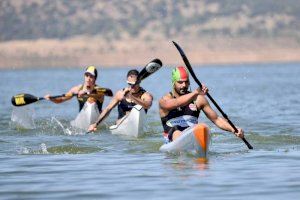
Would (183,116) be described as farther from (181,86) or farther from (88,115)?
(88,115)

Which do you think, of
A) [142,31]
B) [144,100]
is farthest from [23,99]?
[142,31]

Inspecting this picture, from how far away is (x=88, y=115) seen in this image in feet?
78.6

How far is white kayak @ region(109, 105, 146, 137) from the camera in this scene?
855 inches

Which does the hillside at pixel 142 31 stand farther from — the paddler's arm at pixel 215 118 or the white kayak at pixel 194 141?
the white kayak at pixel 194 141

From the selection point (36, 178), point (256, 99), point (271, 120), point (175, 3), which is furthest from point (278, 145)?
point (175, 3)

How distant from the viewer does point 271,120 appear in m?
27.3

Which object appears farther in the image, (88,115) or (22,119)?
(22,119)

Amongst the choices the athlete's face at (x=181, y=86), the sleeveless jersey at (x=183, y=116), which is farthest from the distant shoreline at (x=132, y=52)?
the athlete's face at (x=181, y=86)

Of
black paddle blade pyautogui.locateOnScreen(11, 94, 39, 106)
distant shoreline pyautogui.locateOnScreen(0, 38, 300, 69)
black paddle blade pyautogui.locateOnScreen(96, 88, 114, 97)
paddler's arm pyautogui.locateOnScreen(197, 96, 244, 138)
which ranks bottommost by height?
paddler's arm pyautogui.locateOnScreen(197, 96, 244, 138)

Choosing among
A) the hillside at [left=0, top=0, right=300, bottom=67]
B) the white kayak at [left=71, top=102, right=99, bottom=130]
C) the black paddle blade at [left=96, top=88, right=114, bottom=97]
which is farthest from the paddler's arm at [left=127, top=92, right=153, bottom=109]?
the hillside at [left=0, top=0, right=300, bottom=67]

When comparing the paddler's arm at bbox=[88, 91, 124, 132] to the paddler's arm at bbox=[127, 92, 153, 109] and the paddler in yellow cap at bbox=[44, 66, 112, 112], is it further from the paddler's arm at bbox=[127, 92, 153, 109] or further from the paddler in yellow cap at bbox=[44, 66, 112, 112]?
the paddler in yellow cap at bbox=[44, 66, 112, 112]

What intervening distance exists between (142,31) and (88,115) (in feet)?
348

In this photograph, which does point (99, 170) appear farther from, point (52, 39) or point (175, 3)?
point (175, 3)

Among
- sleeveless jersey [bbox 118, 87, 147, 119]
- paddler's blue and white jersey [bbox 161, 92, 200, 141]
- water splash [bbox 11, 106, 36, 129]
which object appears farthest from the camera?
water splash [bbox 11, 106, 36, 129]
